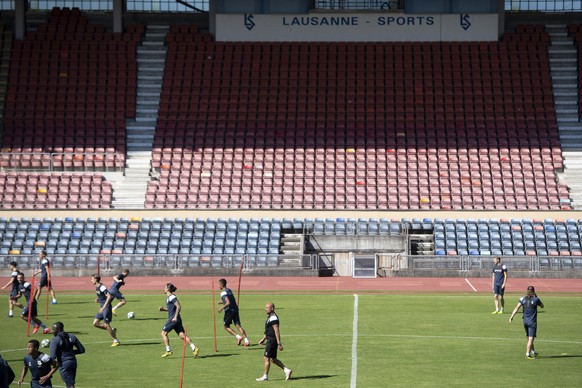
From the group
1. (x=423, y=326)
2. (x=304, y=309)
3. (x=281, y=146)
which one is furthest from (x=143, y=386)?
(x=281, y=146)

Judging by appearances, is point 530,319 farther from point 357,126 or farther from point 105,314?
point 357,126

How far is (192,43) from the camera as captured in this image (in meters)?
70.4

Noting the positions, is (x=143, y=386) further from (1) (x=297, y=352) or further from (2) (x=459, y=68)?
(2) (x=459, y=68)

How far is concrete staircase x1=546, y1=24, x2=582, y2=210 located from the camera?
60.9m

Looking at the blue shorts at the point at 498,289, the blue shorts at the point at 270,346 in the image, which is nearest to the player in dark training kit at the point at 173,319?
the blue shorts at the point at 270,346

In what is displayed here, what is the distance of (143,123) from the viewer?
218 feet

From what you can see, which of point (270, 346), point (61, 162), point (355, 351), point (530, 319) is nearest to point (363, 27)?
point (61, 162)

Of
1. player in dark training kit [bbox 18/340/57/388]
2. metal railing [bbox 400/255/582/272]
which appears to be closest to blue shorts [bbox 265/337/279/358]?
player in dark training kit [bbox 18/340/57/388]

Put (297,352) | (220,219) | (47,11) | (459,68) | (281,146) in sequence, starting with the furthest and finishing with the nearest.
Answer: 1. (47,11)
2. (459,68)
3. (281,146)
4. (220,219)
5. (297,352)

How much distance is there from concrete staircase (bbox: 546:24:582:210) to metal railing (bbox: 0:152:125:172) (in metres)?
25.8

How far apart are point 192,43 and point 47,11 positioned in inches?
415

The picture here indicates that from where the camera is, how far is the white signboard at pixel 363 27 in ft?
222

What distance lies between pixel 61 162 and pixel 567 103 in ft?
100

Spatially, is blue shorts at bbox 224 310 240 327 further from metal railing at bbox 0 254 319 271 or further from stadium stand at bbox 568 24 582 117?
stadium stand at bbox 568 24 582 117
